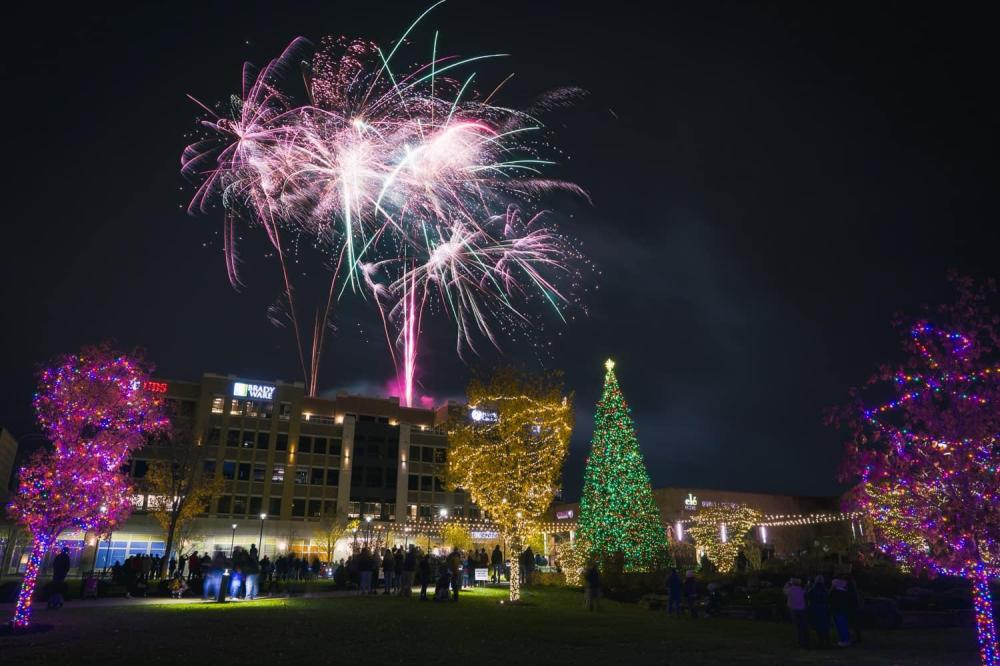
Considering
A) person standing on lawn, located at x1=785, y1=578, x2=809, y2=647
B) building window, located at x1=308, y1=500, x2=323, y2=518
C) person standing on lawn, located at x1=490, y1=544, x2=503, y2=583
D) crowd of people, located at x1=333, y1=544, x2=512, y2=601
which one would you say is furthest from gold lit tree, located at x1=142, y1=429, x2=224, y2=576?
person standing on lawn, located at x1=785, y1=578, x2=809, y2=647

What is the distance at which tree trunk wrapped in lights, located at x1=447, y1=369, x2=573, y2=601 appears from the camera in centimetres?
2228

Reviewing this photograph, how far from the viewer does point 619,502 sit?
2725 centimetres

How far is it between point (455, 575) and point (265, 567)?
1598cm

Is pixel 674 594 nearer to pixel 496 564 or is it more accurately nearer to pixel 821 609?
pixel 821 609

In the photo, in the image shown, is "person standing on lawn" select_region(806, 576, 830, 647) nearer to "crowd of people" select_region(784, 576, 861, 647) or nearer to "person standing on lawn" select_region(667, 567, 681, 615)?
"crowd of people" select_region(784, 576, 861, 647)

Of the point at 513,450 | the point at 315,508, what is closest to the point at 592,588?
the point at 513,450

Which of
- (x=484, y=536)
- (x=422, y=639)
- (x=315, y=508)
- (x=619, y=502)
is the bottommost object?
(x=422, y=639)

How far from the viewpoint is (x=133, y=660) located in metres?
9.42

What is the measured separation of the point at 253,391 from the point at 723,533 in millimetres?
49207

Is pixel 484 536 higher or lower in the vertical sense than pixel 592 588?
higher

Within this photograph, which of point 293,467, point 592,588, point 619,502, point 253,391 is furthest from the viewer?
point 293,467

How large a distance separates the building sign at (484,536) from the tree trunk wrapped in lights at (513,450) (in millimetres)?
47877

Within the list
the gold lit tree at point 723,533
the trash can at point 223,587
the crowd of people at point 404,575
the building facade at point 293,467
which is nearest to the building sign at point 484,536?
the building facade at point 293,467

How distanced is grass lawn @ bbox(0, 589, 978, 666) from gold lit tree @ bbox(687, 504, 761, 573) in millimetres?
18819
